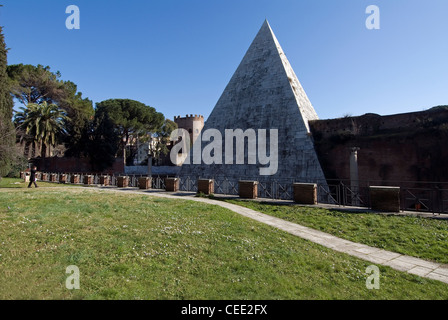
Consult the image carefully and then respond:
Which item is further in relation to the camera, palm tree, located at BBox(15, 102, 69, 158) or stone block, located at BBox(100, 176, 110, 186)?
palm tree, located at BBox(15, 102, 69, 158)

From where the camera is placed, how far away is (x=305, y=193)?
10.6 meters

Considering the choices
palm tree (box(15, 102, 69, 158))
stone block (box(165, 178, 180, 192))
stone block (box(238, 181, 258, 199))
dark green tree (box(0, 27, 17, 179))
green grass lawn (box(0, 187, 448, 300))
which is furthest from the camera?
palm tree (box(15, 102, 69, 158))

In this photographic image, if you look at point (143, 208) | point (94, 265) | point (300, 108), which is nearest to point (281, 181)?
point (300, 108)

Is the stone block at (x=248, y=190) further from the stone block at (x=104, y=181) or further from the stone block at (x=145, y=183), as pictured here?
the stone block at (x=104, y=181)

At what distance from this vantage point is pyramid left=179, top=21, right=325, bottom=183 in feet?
51.4

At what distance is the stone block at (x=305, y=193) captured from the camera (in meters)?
10.5

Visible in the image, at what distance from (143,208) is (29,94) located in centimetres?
3829

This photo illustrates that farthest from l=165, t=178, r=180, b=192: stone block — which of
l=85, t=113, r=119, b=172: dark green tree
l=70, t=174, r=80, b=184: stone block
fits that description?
l=85, t=113, r=119, b=172: dark green tree

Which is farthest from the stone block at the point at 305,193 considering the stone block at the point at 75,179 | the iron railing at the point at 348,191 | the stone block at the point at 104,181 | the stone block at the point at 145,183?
the stone block at the point at 75,179

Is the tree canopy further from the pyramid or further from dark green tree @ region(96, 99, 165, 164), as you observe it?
the pyramid

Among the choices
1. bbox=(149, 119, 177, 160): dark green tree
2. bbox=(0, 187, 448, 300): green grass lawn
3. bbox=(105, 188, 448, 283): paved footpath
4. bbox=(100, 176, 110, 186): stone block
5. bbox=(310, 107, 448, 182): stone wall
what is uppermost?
bbox=(149, 119, 177, 160): dark green tree

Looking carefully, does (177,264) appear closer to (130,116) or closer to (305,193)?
(305,193)

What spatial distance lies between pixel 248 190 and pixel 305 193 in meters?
3.10

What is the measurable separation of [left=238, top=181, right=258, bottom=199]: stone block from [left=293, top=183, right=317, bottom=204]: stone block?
7.62ft
